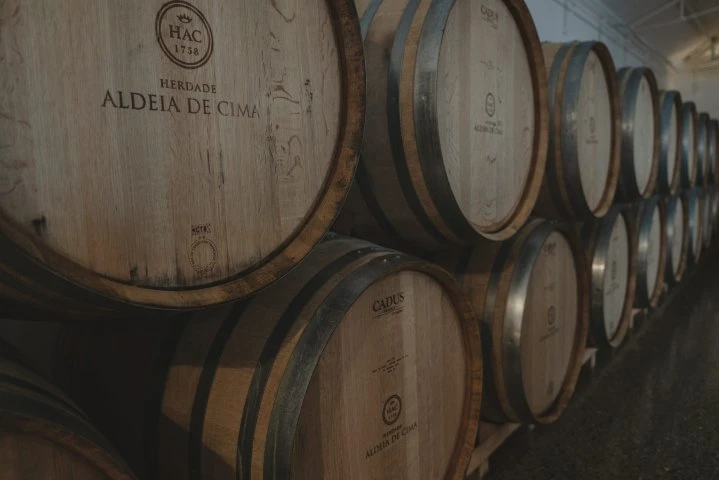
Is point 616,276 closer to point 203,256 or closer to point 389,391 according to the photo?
point 389,391

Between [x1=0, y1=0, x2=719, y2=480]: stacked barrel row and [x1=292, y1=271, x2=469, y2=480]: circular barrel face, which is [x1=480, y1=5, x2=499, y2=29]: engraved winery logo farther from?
[x1=292, y1=271, x2=469, y2=480]: circular barrel face

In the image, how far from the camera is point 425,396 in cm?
151

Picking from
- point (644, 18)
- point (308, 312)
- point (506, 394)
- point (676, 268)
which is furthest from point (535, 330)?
point (644, 18)

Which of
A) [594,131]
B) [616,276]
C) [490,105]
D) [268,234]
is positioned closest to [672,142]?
[616,276]

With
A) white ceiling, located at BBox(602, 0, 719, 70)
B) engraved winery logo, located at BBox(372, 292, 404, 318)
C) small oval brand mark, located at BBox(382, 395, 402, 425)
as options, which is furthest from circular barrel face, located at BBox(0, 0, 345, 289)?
white ceiling, located at BBox(602, 0, 719, 70)

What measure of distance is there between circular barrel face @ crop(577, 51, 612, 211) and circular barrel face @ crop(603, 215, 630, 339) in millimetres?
565

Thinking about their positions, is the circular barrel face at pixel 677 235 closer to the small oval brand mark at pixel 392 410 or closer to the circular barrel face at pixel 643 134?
the circular barrel face at pixel 643 134

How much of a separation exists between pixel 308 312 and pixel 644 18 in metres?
7.74

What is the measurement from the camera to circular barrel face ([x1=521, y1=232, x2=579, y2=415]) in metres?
2.21

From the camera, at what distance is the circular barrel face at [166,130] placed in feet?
2.50

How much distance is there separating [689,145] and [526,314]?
3617mm

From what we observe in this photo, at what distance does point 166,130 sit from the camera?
35.8 inches

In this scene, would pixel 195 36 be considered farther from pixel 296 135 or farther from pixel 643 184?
pixel 643 184

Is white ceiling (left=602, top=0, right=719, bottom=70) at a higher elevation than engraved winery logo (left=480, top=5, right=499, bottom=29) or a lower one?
higher
